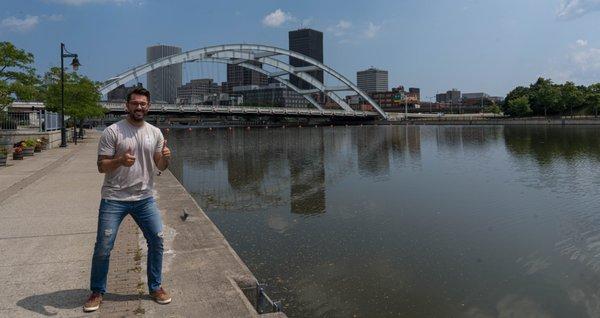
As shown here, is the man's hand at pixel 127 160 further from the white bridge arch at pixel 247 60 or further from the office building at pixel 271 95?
the office building at pixel 271 95

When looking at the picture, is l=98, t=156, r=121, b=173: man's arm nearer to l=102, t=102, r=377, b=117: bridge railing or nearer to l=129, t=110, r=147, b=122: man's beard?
l=129, t=110, r=147, b=122: man's beard

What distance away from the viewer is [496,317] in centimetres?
583

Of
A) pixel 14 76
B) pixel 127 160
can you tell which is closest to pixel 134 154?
pixel 127 160

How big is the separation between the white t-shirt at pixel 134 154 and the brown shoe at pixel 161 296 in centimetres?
97

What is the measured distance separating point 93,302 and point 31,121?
35.0 m

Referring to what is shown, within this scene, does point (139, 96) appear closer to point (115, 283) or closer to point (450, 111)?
point (115, 283)

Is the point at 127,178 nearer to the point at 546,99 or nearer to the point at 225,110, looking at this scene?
the point at 225,110

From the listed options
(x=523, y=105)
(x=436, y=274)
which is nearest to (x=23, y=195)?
(x=436, y=274)

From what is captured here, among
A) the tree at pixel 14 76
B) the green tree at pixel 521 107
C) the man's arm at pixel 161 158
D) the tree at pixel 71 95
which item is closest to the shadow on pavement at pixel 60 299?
the man's arm at pixel 161 158

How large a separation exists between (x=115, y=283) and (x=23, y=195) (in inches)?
303

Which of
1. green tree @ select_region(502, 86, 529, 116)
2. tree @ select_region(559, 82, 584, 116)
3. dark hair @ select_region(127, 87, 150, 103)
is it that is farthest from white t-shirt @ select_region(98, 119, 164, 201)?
green tree @ select_region(502, 86, 529, 116)

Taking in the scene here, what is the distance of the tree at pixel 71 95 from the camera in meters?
39.6

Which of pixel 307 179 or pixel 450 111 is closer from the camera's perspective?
pixel 307 179

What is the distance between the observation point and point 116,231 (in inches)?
189
